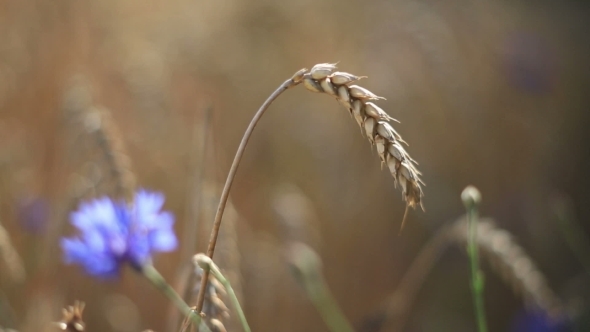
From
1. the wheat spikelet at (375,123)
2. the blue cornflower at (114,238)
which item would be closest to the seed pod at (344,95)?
the wheat spikelet at (375,123)

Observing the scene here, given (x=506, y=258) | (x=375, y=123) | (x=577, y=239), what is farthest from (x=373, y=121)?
(x=577, y=239)

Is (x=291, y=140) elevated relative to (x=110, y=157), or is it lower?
elevated

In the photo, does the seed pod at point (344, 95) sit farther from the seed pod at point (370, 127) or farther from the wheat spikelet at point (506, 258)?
the wheat spikelet at point (506, 258)

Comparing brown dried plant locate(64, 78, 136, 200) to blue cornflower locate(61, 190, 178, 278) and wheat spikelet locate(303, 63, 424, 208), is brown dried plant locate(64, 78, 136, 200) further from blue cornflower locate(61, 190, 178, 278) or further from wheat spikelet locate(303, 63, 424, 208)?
wheat spikelet locate(303, 63, 424, 208)

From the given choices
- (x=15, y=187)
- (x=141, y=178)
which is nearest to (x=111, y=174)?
(x=15, y=187)

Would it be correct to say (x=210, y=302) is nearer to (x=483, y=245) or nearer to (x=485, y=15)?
(x=483, y=245)

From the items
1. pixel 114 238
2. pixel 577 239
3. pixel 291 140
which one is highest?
pixel 291 140

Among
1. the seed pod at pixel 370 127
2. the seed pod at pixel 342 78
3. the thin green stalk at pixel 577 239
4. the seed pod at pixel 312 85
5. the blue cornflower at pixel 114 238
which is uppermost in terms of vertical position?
the thin green stalk at pixel 577 239

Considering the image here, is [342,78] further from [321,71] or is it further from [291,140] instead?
[291,140]
